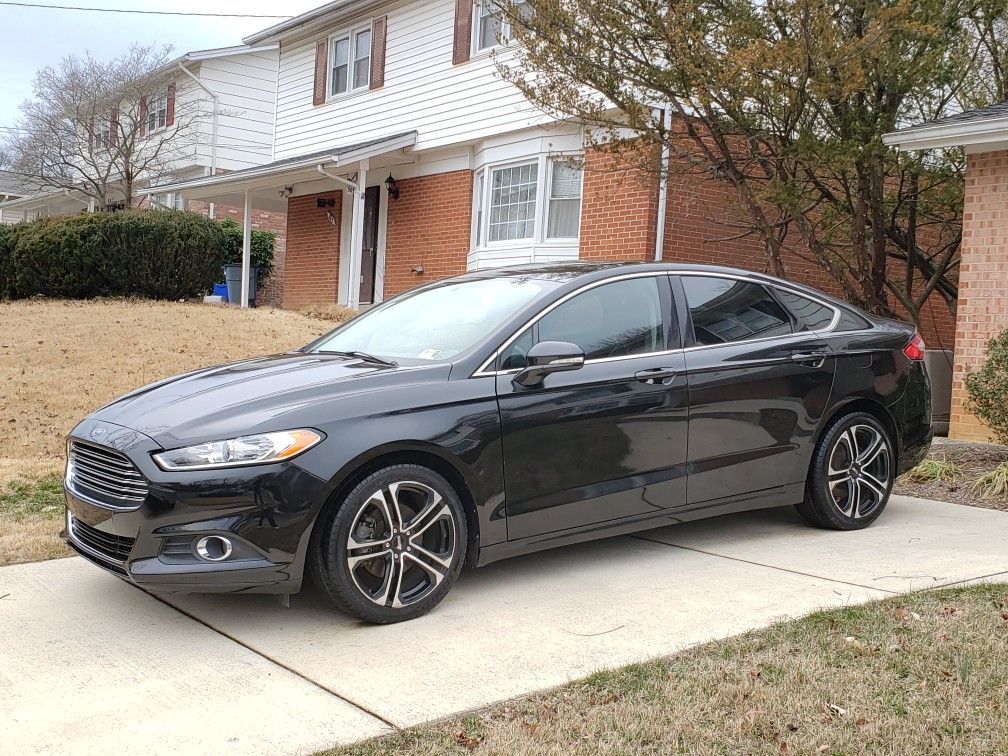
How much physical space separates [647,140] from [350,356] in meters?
6.44

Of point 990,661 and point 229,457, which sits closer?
point 990,661

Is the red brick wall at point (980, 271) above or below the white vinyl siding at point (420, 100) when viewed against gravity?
below

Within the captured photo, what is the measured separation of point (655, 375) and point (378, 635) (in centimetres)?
195

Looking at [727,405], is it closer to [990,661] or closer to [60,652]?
[990,661]

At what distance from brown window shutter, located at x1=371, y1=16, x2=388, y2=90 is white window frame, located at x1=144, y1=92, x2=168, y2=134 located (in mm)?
11182

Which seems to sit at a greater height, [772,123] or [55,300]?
[772,123]

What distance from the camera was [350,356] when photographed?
529 centimetres

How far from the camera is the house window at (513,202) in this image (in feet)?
52.1

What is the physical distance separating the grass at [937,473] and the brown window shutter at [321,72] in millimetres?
15316

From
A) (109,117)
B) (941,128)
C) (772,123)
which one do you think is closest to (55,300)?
(109,117)

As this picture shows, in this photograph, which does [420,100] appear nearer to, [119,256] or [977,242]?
[119,256]

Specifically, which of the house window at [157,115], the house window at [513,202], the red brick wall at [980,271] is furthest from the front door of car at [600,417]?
the house window at [157,115]

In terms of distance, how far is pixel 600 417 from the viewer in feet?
16.5

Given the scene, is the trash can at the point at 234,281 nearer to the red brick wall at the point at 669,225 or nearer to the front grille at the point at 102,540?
the red brick wall at the point at 669,225
